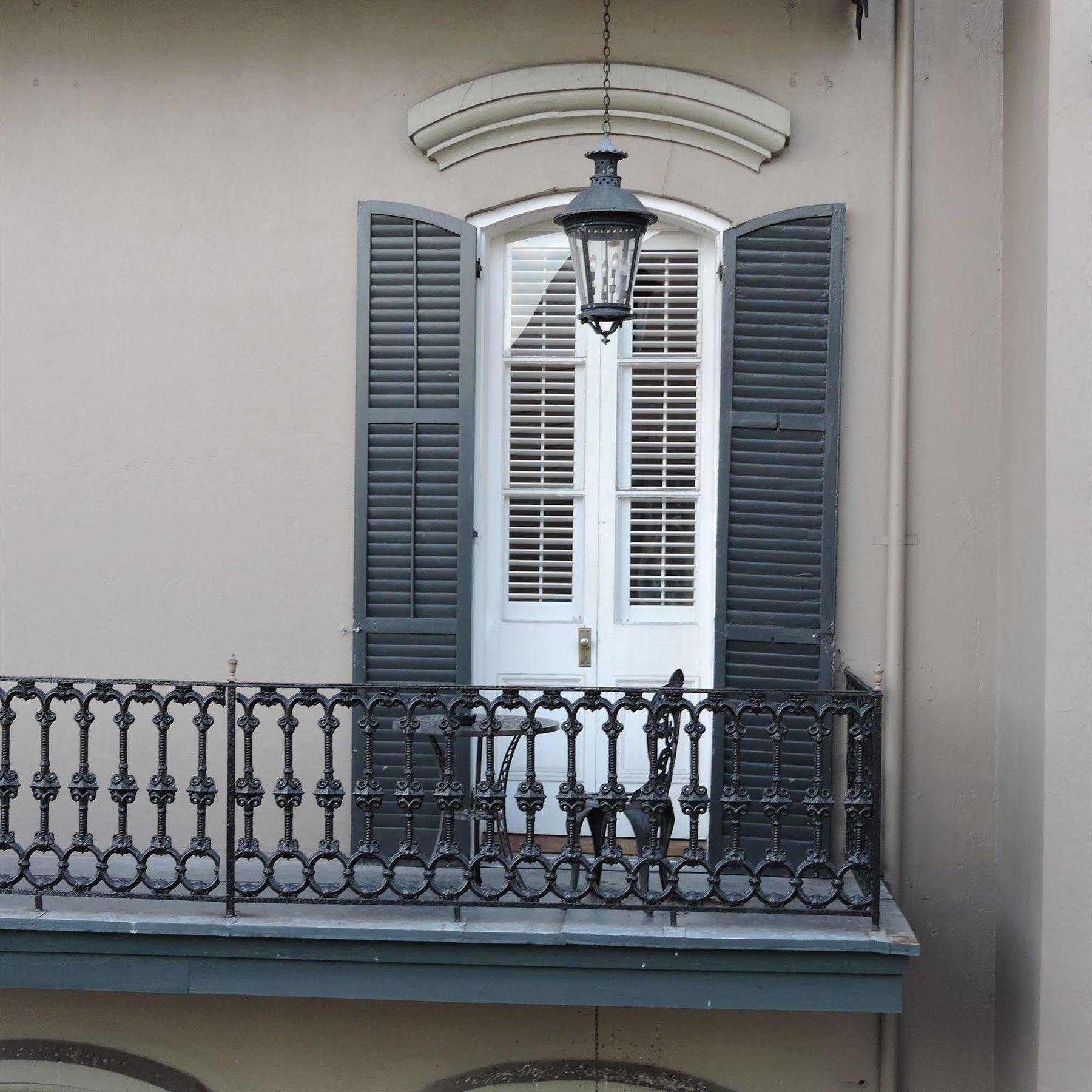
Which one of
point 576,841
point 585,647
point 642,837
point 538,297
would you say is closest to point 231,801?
point 576,841

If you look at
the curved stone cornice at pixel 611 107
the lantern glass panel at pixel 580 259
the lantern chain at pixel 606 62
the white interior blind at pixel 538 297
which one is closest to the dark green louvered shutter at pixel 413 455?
the white interior blind at pixel 538 297

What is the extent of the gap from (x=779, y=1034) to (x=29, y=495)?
4.08 meters

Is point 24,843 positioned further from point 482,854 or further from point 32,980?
point 482,854

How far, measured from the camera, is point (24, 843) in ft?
19.6

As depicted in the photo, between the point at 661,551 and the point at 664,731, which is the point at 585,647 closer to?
the point at 661,551

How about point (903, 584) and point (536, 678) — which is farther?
point (536, 678)

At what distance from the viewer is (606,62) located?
5.54 metres

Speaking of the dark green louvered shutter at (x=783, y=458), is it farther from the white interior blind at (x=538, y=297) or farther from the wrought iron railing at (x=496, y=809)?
the white interior blind at (x=538, y=297)

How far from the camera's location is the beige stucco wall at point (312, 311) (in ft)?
18.5

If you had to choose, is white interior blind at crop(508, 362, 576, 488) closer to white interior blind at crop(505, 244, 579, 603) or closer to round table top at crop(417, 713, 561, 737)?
white interior blind at crop(505, 244, 579, 603)

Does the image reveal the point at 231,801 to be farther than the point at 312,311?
No

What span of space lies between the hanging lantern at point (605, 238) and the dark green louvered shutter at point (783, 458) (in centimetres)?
87

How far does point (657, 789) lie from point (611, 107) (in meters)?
2.96

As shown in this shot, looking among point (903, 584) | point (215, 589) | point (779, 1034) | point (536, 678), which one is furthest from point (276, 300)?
point (779, 1034)
